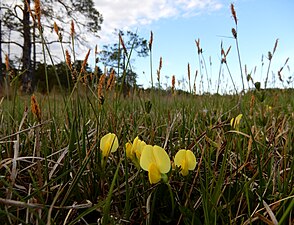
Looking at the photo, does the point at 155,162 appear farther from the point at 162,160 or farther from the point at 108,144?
the point at 108,144

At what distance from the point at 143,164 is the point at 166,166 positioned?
4cm

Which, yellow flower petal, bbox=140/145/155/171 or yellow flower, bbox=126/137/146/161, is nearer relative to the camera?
yellow flower petal, bbox=140/145/155/171

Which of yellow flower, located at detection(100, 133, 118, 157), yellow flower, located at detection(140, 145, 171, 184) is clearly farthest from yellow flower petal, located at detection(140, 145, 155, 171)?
yellow flower, located at detection(100, 133, 118, 157)

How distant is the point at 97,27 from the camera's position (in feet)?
52.9

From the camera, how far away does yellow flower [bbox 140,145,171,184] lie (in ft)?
1.90

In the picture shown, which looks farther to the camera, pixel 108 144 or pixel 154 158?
pixel 108 144

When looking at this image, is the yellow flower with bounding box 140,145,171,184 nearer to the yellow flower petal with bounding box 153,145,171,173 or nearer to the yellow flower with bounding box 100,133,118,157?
the yellow flower petal with bounding box 153,145,171,173

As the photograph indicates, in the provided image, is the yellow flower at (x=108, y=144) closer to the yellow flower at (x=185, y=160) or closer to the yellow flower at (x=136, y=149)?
the yellow flower at (x=136, y=149)

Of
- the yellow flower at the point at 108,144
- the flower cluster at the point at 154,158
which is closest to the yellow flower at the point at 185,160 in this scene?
the flower cluster at the point at 154,158

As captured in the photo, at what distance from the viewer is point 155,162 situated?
59 cm

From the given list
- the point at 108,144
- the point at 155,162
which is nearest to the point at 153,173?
the point at 155,162

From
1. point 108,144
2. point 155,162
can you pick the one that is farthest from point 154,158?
point 108,144

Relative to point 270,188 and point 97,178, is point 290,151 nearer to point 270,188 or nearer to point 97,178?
point 270,188

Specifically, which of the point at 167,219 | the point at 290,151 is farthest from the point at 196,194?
the point at 290,151
